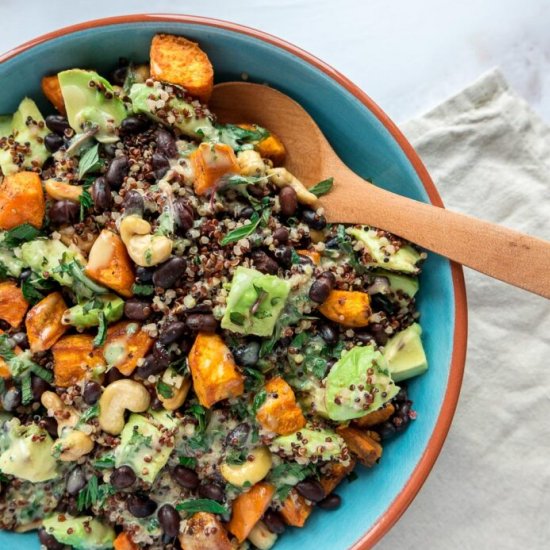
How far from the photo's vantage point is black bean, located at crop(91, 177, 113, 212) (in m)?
2.57

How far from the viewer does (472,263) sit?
2.58 m

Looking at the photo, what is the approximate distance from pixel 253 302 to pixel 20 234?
0.96 meters

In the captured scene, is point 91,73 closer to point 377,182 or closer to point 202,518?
point 377,182

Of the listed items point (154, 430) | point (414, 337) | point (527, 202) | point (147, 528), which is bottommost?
point (147, 528)

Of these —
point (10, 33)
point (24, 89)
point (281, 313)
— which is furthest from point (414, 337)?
point (10, 33)

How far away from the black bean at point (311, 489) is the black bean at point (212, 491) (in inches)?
11.9

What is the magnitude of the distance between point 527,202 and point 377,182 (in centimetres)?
86

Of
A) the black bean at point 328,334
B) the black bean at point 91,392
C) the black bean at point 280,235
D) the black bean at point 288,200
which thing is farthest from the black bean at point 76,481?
the black bean at point 288,200

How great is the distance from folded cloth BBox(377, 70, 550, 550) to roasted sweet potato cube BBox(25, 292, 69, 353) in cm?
173

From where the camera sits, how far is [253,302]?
2.44m

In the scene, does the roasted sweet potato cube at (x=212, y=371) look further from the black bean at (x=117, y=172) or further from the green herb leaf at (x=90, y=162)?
the green herb leaf at (x=90, y=162)

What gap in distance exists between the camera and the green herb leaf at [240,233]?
8.48 feet

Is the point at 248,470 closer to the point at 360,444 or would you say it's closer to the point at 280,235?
the point at 360,444

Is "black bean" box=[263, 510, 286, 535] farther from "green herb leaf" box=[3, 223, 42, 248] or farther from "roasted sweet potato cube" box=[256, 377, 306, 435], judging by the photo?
"green herb leaf" box=[3, 223, 42, 248]
